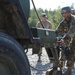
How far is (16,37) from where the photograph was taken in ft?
15.5

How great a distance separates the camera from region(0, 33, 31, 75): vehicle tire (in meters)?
3.82

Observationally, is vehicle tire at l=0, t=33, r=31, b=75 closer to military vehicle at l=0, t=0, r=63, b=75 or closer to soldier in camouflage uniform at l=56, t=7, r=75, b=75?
military vehicle at l=0, t=0, r=63, b=75

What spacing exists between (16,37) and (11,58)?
0.89m

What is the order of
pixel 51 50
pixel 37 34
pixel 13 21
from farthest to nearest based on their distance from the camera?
pixel 51 50
pixel 37 34
pixel 13 21

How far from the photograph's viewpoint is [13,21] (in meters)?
4.54

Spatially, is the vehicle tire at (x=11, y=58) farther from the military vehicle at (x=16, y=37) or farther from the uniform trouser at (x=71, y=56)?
the uniform trouser at (x=71, y=56)

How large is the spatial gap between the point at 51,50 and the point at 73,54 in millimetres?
1372

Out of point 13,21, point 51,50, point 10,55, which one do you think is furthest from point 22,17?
point 51,50

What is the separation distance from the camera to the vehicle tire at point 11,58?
150 inches

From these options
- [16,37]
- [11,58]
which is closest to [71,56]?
[16,37]

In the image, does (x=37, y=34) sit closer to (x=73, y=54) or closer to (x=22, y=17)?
(x=22, y=17)

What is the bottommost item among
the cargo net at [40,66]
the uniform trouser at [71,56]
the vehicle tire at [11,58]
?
the cargo net at [40,66]

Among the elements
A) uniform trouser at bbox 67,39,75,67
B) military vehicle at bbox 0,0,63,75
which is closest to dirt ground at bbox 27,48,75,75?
uniform trouser at bbox 67,39,75,67

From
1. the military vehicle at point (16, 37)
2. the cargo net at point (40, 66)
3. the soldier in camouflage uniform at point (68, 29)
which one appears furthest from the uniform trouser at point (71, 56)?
the military vehicle at point (16, 37)
